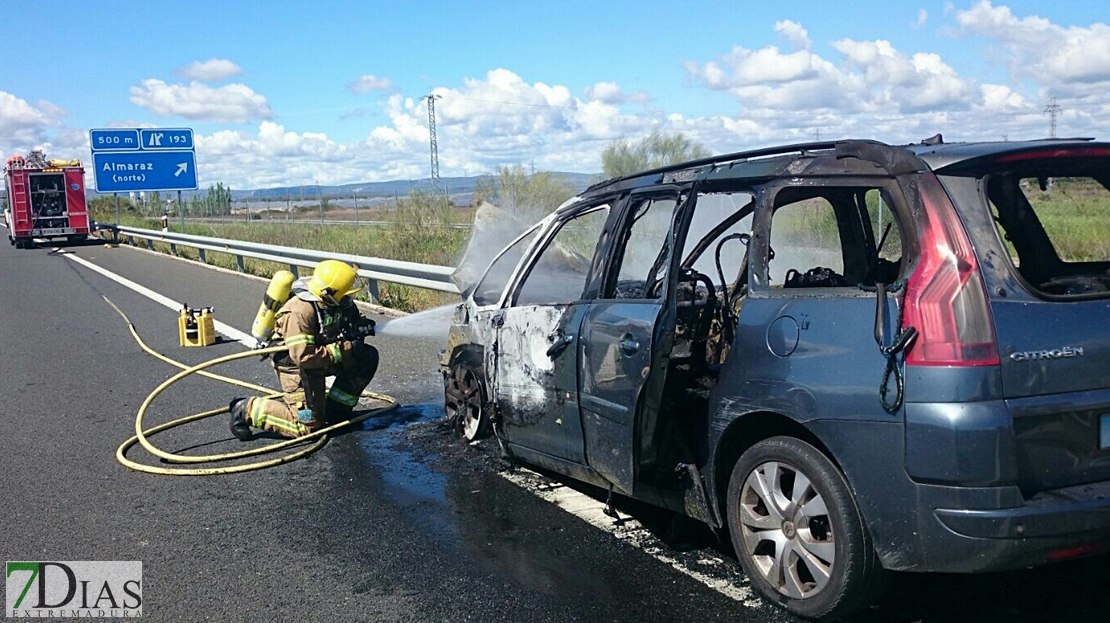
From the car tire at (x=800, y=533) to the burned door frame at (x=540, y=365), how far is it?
1.13 m

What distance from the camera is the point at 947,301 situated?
3.21 meters

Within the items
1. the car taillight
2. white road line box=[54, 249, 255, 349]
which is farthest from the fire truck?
the car taillight

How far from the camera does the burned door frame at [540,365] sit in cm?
486

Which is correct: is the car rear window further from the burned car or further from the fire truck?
the fire truck

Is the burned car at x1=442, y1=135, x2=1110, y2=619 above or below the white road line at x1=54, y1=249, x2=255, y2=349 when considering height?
above

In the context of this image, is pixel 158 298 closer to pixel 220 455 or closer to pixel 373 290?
pixel 373 290

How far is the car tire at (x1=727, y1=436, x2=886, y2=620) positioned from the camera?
11.3 ft

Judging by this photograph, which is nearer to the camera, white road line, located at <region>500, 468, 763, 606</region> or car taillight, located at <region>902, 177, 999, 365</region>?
car taillight, located at <region>902, 177, 999, 365</region>

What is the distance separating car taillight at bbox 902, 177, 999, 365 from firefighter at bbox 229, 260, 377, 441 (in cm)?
431

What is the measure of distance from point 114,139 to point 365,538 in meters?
31.1

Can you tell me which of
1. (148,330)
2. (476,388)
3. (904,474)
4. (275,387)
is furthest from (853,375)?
(148,330)

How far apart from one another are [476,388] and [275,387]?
3.25 m

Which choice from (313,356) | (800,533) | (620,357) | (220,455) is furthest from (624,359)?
(220,455)

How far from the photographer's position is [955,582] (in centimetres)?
402
